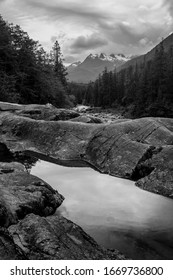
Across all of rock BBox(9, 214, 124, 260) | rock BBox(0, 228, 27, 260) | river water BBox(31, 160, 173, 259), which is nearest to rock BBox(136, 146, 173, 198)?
river water BBox(31, 160, 173, 259)

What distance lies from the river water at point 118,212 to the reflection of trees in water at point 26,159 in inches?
63.3

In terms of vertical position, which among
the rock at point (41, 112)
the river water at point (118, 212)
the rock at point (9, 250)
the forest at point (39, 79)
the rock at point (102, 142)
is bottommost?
the river water at point (118, 212)

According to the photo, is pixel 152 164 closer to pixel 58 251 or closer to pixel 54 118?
pixel 58 251

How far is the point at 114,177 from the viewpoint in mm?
11672

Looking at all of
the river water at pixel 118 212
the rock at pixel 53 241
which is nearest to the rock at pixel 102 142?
the river water at pixel 118 212

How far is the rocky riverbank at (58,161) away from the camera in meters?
5.87

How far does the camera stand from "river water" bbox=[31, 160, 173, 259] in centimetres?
670

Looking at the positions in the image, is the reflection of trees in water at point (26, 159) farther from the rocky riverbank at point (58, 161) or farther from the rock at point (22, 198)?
the rock at point (22, 198)

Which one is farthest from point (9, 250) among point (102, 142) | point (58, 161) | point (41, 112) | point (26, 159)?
point (41, 112)

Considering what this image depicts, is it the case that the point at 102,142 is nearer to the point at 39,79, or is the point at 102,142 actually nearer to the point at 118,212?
the point at 118,212

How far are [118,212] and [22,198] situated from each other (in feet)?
9.95

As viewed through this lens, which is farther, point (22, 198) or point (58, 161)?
point (58, 161)

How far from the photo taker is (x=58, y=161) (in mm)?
14141

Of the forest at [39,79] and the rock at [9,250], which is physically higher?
the forest at [39,79]
